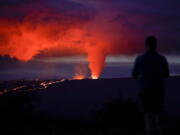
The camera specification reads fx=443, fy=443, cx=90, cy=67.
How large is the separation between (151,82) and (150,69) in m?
0.26

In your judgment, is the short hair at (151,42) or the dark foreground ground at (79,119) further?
the dark foreground ground at (79,119)

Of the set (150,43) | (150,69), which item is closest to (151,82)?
(150,69)

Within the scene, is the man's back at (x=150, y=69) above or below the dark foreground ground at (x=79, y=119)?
above

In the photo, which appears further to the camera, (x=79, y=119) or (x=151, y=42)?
(x=79, y=119)

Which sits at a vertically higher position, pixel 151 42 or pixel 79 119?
pixel 151 42

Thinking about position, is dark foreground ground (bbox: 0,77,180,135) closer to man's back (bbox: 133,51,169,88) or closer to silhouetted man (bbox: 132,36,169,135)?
silhouetted man (bbox: 132,36,169,135)

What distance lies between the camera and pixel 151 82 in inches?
346

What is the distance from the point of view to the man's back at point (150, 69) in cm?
880

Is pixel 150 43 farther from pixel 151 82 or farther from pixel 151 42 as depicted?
pixel 151 82

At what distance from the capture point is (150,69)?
29.0ft

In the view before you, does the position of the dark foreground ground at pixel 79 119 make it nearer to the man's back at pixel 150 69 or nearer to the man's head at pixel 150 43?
the man's back at pixel 150 69

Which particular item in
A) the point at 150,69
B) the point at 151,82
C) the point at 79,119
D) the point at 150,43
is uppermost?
the point at 150,43

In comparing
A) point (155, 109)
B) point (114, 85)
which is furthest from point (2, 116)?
point (114, 85)

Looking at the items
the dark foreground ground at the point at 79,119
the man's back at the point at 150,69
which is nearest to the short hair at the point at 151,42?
the man's back at the point at 150,69
